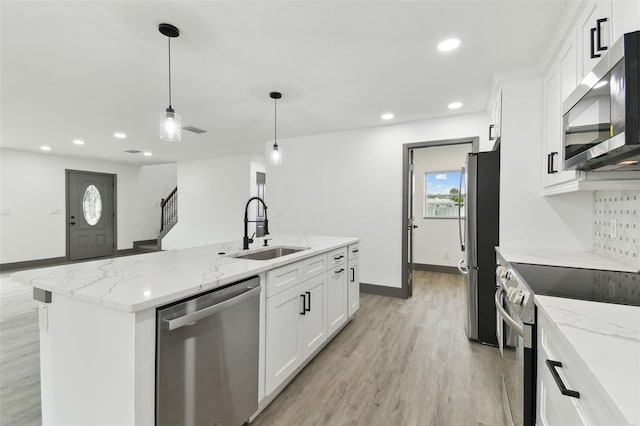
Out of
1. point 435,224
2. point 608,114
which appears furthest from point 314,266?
point 435,224

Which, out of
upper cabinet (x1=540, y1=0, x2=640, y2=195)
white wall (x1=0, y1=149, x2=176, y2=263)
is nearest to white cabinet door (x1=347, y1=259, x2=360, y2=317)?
upper cabinet (x1=540, y1=0, x2=640, y2=195)

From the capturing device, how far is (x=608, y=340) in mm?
839

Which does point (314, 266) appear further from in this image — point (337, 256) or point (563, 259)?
point (563, 259)

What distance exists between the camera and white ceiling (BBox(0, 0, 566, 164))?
1.87m

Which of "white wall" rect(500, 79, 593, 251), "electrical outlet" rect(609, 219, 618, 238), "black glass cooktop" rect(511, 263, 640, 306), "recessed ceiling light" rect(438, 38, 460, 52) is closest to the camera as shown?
"black glass cooktop" rect(511, 263, 640, 306)

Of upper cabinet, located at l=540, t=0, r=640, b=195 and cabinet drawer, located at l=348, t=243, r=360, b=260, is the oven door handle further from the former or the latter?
cabinet drawer, located at l=348, t=243, r=360, b=260

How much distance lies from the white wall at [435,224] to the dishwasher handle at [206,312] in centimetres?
483

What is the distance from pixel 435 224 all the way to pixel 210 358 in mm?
5195

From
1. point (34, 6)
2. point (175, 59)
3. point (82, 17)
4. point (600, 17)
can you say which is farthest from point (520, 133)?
point (34, 6)

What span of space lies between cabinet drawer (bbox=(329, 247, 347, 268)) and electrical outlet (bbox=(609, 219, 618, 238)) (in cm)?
203

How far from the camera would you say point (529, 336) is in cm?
130

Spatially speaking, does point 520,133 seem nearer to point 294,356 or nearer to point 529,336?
point 529,336

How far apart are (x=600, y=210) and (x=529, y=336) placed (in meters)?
1.60

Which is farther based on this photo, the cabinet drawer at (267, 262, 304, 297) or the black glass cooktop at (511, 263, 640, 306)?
the cabinet drawer at (267, 262, 304, 297)
